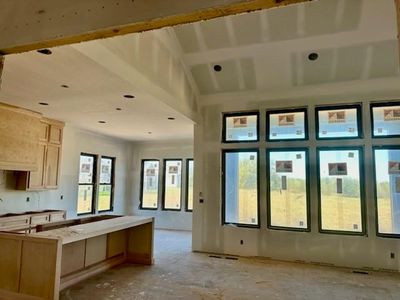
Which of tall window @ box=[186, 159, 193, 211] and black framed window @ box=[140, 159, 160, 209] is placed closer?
tall window @ box=[186, 159, 193, 211]

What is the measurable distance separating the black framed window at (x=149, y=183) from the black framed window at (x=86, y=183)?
5.76ft

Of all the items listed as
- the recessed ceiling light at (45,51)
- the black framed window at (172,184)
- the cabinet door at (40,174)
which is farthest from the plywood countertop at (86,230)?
the black framed window at (172,184)

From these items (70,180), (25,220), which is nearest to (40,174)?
(25,220)

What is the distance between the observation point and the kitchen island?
3209 millimetres

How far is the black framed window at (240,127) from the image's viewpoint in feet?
19.8

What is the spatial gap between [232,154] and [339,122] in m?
2.15

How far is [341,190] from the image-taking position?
5359mm

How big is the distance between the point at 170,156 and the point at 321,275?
5.53 metres

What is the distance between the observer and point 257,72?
18.4 feet

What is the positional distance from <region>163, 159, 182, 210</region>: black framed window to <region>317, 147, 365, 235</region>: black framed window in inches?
176

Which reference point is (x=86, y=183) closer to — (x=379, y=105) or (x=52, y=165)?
(x=52, y=165)

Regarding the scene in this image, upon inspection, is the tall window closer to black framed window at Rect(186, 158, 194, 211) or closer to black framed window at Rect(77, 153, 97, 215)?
black framed window at Rect(186, 158, 194, 211)

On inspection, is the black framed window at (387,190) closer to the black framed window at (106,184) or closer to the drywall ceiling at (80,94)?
the drywall ceiling at (80,94)

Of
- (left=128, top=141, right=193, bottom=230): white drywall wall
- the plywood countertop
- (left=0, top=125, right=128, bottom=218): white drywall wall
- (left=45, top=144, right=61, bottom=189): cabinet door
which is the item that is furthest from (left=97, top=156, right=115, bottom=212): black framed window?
the plywood countertop
